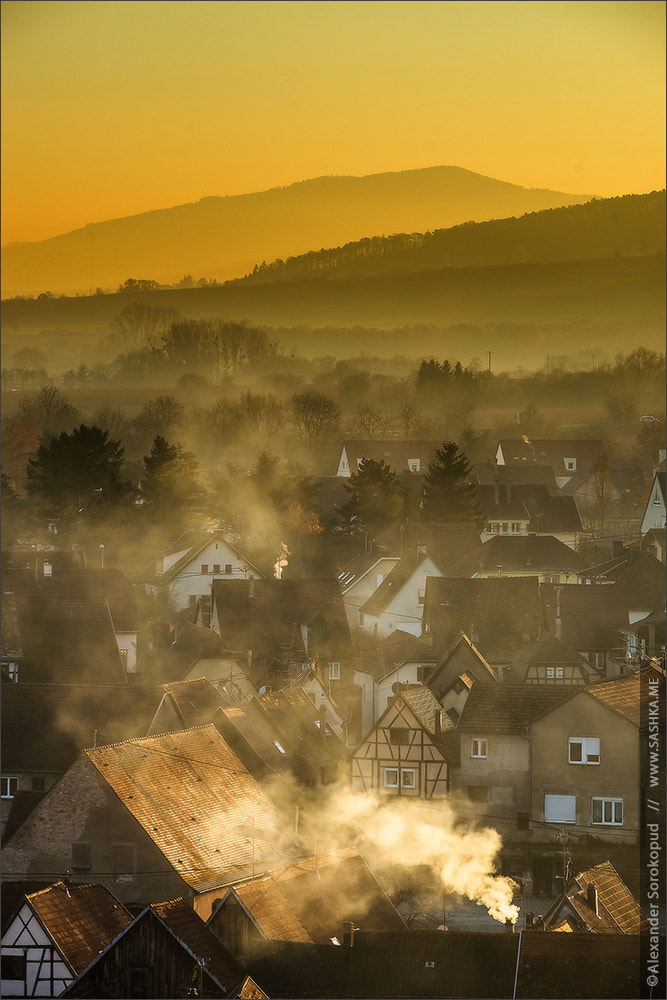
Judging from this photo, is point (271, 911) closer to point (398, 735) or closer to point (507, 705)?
point (398, 735)

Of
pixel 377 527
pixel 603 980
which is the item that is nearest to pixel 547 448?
pixel 377 527

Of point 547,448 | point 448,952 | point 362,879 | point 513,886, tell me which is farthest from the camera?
point 547,448

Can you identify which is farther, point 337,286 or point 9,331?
point 337,286

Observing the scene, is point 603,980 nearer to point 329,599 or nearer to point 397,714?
point 397,714

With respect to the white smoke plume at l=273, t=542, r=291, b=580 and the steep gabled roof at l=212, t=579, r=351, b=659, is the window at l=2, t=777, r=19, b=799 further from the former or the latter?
the white smoke plume at l=273, t=542, r=291, b=580

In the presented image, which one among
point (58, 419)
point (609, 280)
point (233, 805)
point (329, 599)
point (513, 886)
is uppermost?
point (609, 280)

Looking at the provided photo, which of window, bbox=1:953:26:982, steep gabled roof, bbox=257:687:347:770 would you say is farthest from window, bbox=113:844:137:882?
steep gabled roof, bbox=257:687:347:770

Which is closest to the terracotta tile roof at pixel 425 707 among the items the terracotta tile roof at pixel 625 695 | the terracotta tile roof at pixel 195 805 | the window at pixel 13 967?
the terracotta tile roof at pixel 625 695
